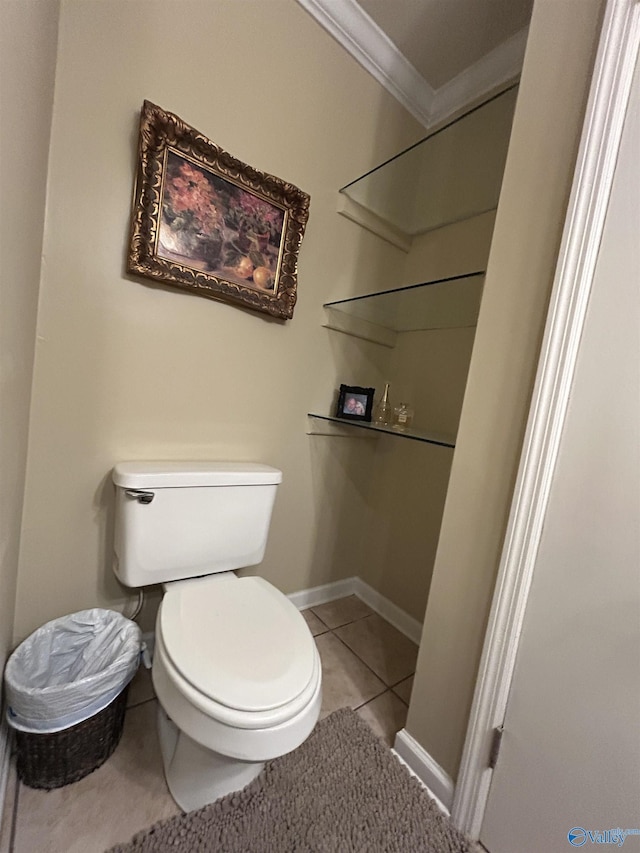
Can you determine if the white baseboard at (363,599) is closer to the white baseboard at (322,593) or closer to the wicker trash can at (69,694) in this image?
the white baseboard at (322,593)

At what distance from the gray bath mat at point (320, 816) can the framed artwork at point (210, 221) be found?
1.41m

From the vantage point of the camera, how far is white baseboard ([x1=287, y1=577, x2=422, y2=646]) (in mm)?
1588

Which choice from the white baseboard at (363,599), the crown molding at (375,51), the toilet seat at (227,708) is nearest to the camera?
the toilet seat at (227,708)

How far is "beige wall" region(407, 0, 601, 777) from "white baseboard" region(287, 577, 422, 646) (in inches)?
24.5

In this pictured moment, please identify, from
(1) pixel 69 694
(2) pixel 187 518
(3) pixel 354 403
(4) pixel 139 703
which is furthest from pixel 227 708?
(3) pixel 354 403

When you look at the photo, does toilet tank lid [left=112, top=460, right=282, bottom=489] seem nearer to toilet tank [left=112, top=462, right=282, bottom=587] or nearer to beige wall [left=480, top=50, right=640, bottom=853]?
toilet tank [left=112, top=462, right=282, bottom=587]

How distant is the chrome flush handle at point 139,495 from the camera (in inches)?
39.0

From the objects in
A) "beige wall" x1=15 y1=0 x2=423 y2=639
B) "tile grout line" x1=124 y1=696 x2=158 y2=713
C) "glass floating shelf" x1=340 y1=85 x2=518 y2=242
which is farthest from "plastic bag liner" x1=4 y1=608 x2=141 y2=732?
"glass floating shelf" x1=340 y1=85 x2=518 y2=242

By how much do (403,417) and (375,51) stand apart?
56.0 inches

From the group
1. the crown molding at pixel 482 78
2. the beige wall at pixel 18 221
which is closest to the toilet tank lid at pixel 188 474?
the beige wall at pixel 18 221

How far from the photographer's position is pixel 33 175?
2.45 ft

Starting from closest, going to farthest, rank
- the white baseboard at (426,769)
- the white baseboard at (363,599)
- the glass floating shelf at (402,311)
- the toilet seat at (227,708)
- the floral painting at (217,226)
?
the toilet seat at (227,708), the white baseboard at (426,769), the floral painting at (217,226), the glass floating shelf at (402,311), the white baseboard at (363,599)

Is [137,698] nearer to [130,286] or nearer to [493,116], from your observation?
[130,286]

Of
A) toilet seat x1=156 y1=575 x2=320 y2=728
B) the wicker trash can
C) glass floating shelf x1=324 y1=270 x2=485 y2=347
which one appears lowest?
the wicker trash can
